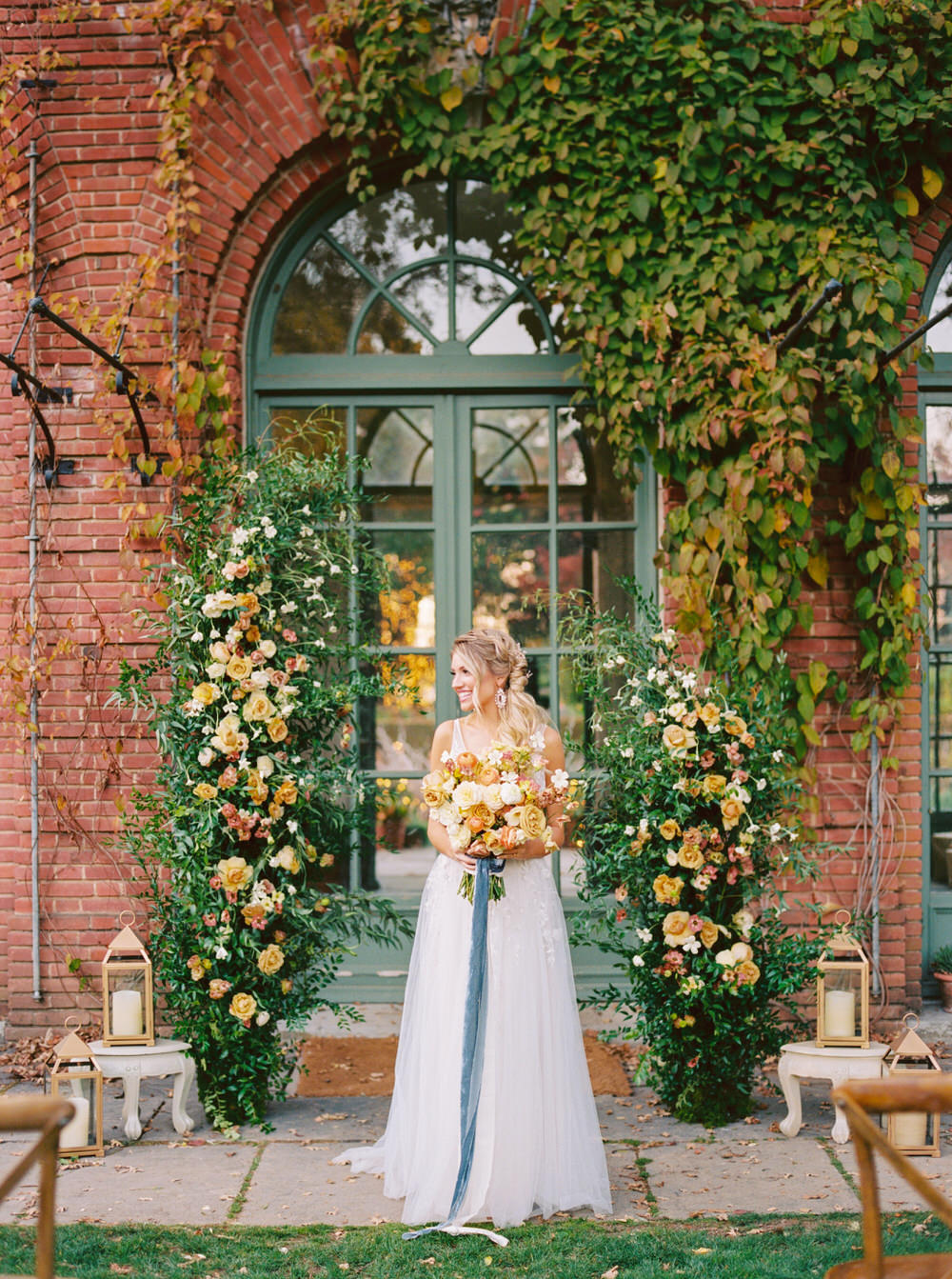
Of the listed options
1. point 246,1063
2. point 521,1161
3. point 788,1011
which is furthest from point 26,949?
point 788,1011

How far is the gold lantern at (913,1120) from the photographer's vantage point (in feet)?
13.1

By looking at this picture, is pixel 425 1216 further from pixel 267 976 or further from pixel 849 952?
pixel 849 952

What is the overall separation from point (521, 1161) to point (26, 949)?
2.82m

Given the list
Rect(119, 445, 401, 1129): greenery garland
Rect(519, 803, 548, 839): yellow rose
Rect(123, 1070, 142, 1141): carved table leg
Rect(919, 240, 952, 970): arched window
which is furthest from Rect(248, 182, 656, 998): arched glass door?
Rect(519, 803, 548, 839): yellow rose

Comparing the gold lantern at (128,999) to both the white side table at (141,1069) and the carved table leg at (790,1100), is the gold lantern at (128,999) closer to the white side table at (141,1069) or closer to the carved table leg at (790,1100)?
the white side table at (141,1069)

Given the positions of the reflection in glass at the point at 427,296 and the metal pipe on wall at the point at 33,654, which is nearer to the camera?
the metal pipe on wall at the point at 33,654

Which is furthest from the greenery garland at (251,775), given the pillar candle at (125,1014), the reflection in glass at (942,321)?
the reflection in glass at (942,321)

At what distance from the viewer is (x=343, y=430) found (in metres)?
5.82

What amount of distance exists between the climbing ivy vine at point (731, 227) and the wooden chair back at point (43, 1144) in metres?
3.68

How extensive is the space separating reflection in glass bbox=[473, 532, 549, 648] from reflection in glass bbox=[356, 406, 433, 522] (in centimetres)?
37

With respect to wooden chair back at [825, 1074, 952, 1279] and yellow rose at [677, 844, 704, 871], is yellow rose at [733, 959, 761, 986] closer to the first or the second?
yellow rose at [677, 844, 704, 871]

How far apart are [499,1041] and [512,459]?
3.11m

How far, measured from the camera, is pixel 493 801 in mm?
3498

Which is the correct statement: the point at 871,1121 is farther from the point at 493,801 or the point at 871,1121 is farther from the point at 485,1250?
the point at 485,1250
